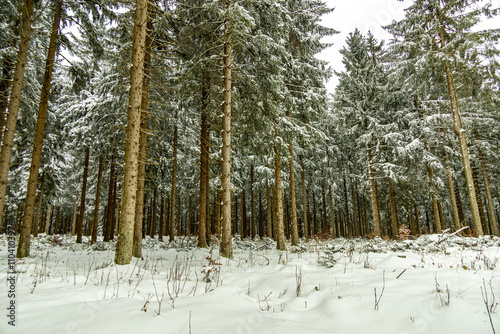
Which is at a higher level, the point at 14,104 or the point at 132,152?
the point at 14,104

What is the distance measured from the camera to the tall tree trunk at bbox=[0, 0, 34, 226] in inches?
322

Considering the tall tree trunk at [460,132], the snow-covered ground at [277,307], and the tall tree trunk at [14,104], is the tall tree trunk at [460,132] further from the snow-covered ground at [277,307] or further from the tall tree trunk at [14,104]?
the tall tree trunk at [14,104]

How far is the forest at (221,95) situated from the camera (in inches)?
342

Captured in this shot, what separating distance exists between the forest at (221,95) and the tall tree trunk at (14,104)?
0.15 ft

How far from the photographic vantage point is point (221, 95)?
10.8 meters

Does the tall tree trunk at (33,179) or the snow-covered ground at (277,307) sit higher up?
the tall tree trunk at (33,179)

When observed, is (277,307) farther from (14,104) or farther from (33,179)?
(14,104)

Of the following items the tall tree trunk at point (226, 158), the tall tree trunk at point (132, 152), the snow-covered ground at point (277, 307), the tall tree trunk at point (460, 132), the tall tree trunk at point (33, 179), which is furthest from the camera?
the tall tree trunk at point (460, 132)

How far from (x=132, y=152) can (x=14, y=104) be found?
5.56m

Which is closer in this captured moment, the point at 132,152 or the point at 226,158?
the point at 132,152

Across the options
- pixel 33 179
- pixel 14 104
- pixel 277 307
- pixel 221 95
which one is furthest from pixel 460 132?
pixel 14 104

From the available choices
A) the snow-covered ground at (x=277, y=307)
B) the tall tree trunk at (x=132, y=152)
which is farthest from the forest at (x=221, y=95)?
the snow-covered ground at (x=277, y=307)

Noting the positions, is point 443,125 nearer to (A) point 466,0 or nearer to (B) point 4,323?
(A) point 466,0

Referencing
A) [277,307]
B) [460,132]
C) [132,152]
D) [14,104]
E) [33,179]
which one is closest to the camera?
[277,307]
